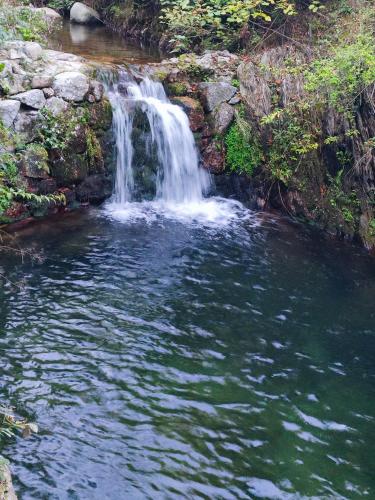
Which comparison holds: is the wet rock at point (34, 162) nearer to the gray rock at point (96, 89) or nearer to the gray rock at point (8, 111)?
the gray rock at point (8, 111)

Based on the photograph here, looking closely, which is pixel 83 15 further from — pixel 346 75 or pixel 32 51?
pixel 346 75

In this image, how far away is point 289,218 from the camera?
11.3m

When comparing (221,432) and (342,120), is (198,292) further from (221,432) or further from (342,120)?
(342,120)

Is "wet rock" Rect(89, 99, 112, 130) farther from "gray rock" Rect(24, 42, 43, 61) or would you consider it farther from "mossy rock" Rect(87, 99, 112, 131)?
"gray rock" Rect(24, 42, 43, 61)

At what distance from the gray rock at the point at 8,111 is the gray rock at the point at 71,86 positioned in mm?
972

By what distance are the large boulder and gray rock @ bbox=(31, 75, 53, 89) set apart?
11124 mm

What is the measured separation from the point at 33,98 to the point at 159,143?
2829 millimetres

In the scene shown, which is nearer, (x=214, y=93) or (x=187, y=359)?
(x=187, y=359)

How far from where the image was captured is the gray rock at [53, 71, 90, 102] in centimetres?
1017

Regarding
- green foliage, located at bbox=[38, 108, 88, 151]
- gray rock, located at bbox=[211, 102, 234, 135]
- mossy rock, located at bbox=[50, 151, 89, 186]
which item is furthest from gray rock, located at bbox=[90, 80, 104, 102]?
gray rock, located at bbox=[211, 102, 234, 135]

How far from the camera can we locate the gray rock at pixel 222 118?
38.9 ft

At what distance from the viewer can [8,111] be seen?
9414 mm

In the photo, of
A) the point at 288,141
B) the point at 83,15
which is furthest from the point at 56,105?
the point at 83,15

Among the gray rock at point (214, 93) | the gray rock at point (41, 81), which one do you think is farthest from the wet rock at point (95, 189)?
the gray rock at point (214, 93)
